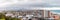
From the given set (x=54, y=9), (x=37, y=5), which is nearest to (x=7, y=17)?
(x=37, y=5)

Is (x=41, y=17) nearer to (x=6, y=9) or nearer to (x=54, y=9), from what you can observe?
(x=54, y=9)

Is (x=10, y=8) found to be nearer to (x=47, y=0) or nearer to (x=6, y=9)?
(x=6, y=9)

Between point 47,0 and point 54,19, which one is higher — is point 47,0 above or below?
above

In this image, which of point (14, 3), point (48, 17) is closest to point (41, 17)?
point (48, 17)

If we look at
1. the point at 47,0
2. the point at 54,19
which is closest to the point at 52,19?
the point at 54,19

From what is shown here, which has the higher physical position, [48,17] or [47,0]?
[47,0]
